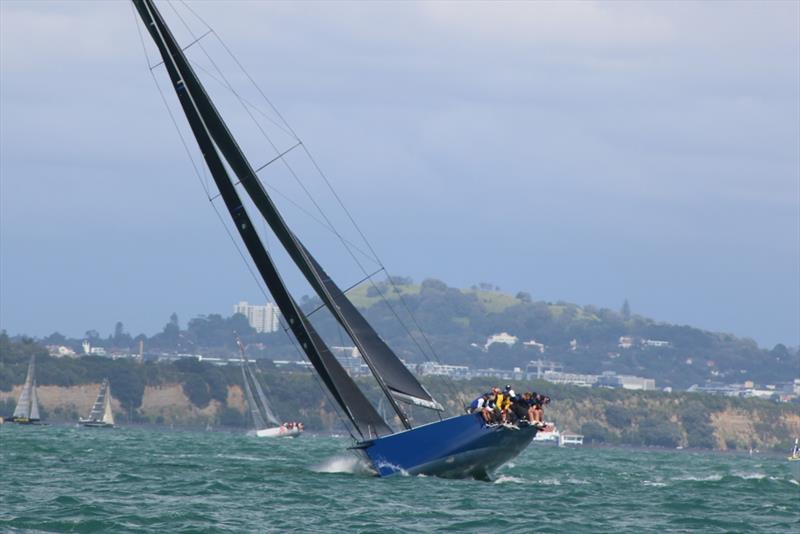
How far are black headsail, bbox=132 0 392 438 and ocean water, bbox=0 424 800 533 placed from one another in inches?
58.6

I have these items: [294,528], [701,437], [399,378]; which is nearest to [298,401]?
[701,437]

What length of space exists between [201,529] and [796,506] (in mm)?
13533

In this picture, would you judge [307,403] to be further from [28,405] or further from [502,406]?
[502,406]

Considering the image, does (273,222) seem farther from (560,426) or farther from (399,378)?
(560,426)

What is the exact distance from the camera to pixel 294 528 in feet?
79.7

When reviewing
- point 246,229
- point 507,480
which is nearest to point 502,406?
point 507,480

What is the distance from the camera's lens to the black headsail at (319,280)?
32.9m

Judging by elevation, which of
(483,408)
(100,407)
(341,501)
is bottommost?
(341,501)

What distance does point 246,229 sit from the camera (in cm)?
3344

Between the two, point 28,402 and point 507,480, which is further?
point 28,402

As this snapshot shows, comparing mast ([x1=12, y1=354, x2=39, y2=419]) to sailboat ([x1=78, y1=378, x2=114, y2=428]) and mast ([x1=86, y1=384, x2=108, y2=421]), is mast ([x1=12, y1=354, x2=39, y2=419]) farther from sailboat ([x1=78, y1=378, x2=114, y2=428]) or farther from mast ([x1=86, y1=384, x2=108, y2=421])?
mast ([x1=86, y1=384, x2=108, y2=421])

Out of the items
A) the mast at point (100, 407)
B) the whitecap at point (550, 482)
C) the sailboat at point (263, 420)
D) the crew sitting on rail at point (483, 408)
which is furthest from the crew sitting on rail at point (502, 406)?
the mast at point (100, 407)

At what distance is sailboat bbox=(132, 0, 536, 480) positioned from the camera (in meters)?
32.7

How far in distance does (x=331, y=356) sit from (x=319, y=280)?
1601 millimetres
